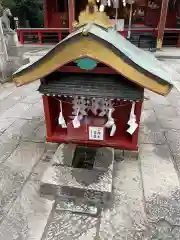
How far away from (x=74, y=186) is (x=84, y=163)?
2.96 ft

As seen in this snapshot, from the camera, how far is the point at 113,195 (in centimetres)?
309

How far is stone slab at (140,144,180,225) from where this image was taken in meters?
2.82

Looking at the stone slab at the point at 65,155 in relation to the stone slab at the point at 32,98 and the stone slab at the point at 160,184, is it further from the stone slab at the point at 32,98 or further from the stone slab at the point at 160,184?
the stone slab at the point at 32,98

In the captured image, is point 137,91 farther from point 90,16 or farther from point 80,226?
point 80,226

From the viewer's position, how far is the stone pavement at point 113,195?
8.48ft

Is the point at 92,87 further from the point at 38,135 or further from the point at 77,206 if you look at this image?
the point at 38,135

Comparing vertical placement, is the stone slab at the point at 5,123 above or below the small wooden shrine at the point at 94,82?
below

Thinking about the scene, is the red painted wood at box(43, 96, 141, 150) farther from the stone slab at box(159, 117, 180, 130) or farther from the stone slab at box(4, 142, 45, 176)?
the stone slab at box(159, 117, 180, 130)

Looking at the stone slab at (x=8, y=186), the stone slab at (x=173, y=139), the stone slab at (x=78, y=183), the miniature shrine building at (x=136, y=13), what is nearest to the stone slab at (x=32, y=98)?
the stone slab at (x=8, y=186)

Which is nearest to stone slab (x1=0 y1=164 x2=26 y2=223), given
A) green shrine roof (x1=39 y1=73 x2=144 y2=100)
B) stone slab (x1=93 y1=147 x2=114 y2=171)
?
stone slab (x1=93 y1=147 x2=114 y2=171)

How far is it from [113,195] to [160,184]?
0.81 metres

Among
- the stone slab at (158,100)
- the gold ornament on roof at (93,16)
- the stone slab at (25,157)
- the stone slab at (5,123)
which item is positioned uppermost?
the gold ornament on roof at (93,16)

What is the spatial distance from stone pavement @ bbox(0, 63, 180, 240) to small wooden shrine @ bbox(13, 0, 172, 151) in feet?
1.71

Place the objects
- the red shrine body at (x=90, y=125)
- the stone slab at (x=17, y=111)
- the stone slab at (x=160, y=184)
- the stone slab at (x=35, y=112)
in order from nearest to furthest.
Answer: the stone slab at (x=160, y=184)
the red shrine body at (x=90, y=125)
the stone slab at (x=35, y=112)
the stone slab at (x=17, y=111)
